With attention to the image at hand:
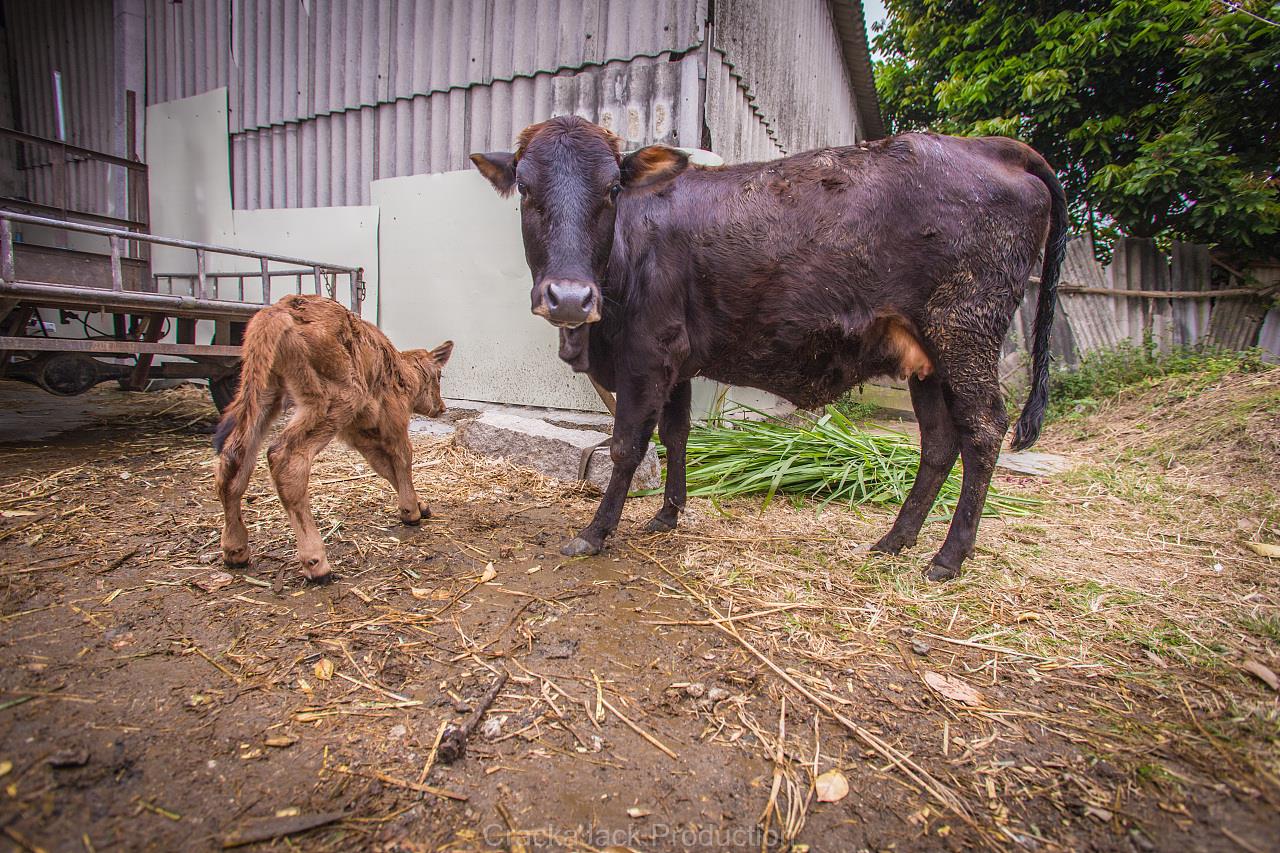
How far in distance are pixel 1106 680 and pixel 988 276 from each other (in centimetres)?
173

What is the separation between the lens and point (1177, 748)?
168cm

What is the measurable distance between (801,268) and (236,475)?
2.65 m

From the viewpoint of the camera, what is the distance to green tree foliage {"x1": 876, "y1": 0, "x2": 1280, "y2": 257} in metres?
6.70

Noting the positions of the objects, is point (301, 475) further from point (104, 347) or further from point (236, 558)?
point (104, 347)

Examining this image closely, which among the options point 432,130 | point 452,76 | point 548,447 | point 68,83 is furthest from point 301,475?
point 68,83

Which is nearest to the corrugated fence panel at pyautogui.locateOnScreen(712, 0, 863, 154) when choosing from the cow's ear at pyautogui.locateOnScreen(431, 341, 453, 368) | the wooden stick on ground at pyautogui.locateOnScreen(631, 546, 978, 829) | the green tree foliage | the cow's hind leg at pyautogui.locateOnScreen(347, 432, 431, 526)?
the green tree foliage

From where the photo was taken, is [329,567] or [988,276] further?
[988,276]

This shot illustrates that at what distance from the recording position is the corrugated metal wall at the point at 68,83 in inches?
345

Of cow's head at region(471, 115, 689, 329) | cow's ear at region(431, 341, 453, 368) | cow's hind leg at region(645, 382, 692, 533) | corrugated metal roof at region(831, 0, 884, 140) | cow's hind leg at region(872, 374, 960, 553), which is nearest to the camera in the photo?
cow's head at region(471, 115, 689, 329)

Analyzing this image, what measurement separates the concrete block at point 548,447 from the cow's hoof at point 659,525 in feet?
2.19

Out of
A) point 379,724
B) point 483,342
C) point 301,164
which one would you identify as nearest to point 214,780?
point 379,724

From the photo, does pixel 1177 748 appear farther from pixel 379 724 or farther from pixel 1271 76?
pixel 1271 76

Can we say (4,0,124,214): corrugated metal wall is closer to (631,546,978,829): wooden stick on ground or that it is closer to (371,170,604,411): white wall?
(371,170,604,411): white wall

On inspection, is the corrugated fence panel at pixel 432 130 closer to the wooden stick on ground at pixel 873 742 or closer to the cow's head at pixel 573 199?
the cow's head at pixel 573 199
